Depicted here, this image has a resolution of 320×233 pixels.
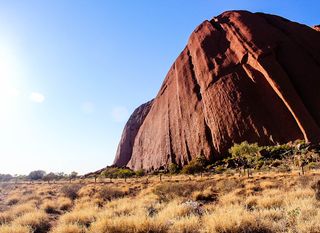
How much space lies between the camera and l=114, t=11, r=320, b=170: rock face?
4866cm

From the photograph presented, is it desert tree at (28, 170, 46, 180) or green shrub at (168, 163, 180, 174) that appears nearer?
green shrub at (168, 163, 180, 174)

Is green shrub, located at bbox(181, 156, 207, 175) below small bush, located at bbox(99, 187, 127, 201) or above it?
above

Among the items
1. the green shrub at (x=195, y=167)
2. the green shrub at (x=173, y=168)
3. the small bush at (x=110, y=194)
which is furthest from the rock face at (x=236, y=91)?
the small bush at (x=110, y=194)

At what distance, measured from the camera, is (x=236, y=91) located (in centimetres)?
5322

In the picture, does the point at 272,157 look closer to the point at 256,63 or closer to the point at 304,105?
the point at 304,105

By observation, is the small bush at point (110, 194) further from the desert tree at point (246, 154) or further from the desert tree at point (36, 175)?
the desert tree at point (36, 175)

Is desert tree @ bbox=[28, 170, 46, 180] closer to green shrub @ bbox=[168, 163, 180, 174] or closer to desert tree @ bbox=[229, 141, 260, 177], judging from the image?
green shrub @ bbox=[168, 163, 180, 174]

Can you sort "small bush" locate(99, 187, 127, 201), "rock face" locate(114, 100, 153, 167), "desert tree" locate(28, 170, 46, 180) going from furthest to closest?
"rock face" locate(114, 100, 153, 167), "desert tree" locate(28, 170, 46, 180), "small bush" locate(99, 187, 127, 201)

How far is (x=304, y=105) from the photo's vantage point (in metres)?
48.5

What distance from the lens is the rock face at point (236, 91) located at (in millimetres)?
48656

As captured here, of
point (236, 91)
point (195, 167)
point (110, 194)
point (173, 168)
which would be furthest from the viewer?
point (173, 168)

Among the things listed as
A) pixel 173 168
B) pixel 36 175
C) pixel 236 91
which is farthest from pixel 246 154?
pixel 36 175

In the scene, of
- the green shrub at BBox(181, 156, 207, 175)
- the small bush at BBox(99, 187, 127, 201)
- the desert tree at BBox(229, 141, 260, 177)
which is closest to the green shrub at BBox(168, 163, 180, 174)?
the green shrub at BBox(181, 156, 207, 175)

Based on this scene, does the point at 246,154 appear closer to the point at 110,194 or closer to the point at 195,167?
the point at 195,167
